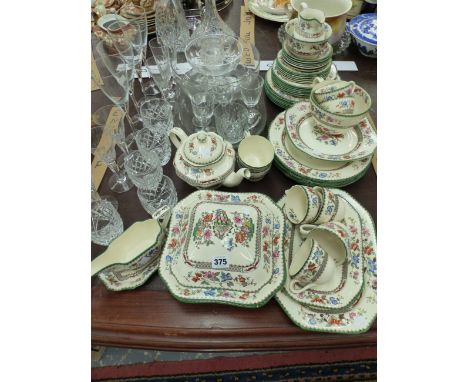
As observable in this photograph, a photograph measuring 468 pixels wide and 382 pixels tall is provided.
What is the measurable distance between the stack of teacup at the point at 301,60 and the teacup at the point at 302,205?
0.34 meters

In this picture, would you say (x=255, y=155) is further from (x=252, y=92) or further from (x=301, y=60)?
(x=301, y=60)

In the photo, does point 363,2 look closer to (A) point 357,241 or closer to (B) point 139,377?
(A) point 357,241

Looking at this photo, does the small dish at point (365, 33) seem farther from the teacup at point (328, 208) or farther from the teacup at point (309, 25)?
the teacup at point (328, 208)

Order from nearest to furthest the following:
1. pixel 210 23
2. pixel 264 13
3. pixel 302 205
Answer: pixel 302 205 → pixel 210 23 → pixel 264 13

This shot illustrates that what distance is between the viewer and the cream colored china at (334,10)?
104 centimetres

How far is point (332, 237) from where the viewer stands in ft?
2.26

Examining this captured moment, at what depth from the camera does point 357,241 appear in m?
0.70

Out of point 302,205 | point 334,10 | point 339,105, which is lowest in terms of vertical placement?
point 302,205

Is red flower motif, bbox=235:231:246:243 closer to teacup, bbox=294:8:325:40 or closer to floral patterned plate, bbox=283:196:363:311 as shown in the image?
floral patterned plate, bbox=283:196:363:311

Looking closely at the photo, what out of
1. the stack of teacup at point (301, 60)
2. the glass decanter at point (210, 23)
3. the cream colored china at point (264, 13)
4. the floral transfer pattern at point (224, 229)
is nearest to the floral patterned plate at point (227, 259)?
the floral transfer pattern at point (224, 229)

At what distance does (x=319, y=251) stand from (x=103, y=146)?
556 mm

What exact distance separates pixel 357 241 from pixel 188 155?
16.0 inches

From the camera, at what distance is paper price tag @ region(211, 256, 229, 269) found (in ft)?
2.06

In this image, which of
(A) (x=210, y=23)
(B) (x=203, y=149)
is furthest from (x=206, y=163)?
(A) (x=210, y=23)
